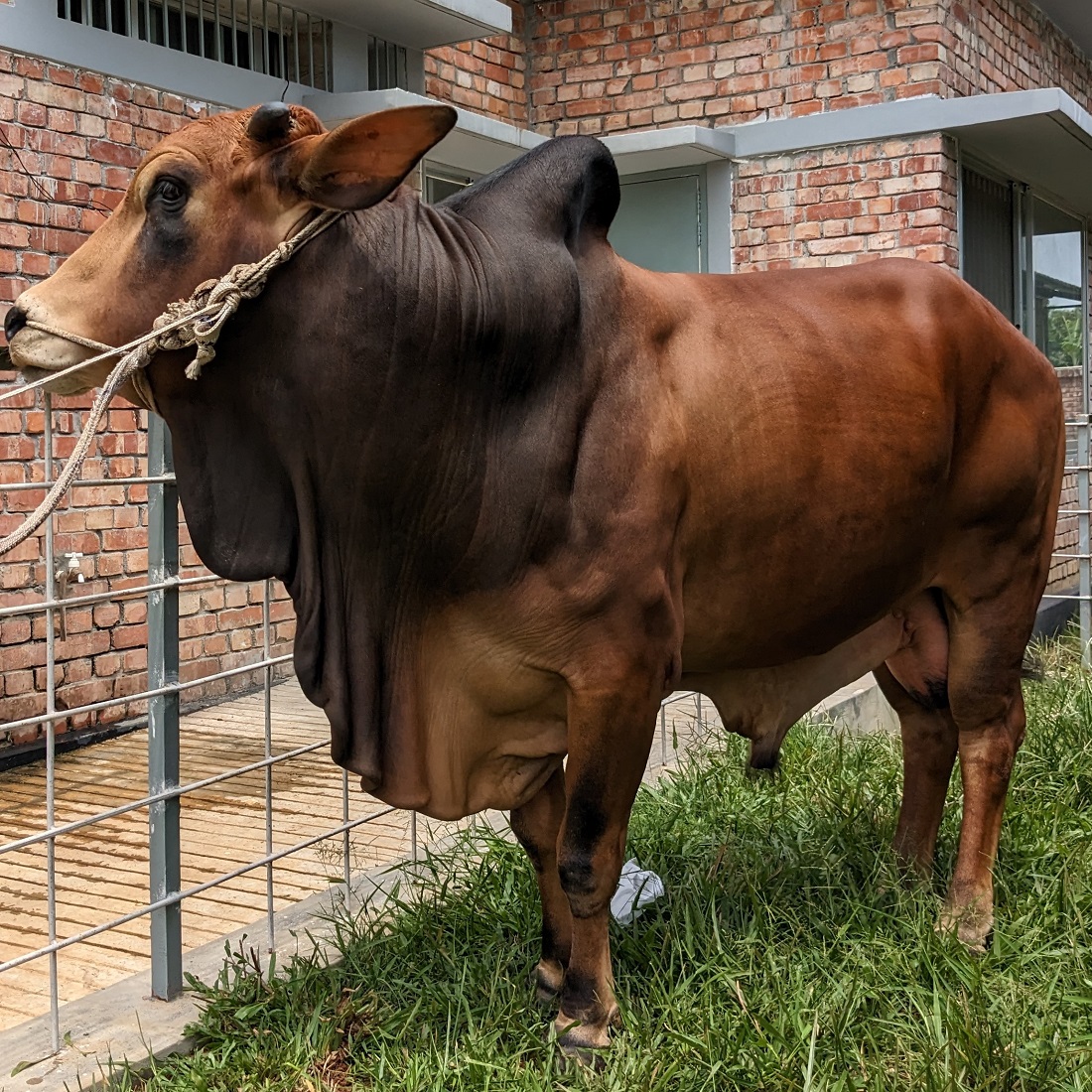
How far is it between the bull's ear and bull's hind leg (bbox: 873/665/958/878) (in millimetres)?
2052

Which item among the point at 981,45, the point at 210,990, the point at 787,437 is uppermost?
the point at 981,45

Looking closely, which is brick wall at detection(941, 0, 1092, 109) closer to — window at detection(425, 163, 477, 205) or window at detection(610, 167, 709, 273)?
window at detection(610, 167, 709, 273)

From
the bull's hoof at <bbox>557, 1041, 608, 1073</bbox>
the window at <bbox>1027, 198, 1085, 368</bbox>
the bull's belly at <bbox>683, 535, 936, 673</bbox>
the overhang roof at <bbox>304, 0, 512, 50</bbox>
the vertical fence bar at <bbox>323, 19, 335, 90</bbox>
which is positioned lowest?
the bull's hoof at <bbox>557, 1041, 608, 1073</bbox>

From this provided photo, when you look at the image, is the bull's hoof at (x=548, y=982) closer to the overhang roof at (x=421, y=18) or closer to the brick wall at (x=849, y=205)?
the overhang roof at (x=421, y=18)

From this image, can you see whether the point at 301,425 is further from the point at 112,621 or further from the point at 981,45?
the point at 981,45

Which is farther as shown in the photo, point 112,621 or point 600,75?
point 600,75

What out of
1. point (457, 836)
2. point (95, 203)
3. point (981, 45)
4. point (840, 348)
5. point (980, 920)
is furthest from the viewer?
point (981, 45)

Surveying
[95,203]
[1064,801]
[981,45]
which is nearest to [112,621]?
[95,203]

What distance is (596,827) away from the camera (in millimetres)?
2717

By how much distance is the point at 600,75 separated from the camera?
9.02m

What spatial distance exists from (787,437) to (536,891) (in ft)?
4.63

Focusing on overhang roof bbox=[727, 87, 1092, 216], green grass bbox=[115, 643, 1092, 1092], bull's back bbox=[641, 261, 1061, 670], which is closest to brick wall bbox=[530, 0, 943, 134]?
overhang roof bbox=[727, 87, 1092, 216]

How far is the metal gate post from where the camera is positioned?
3.21m

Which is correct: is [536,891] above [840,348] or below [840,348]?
below
